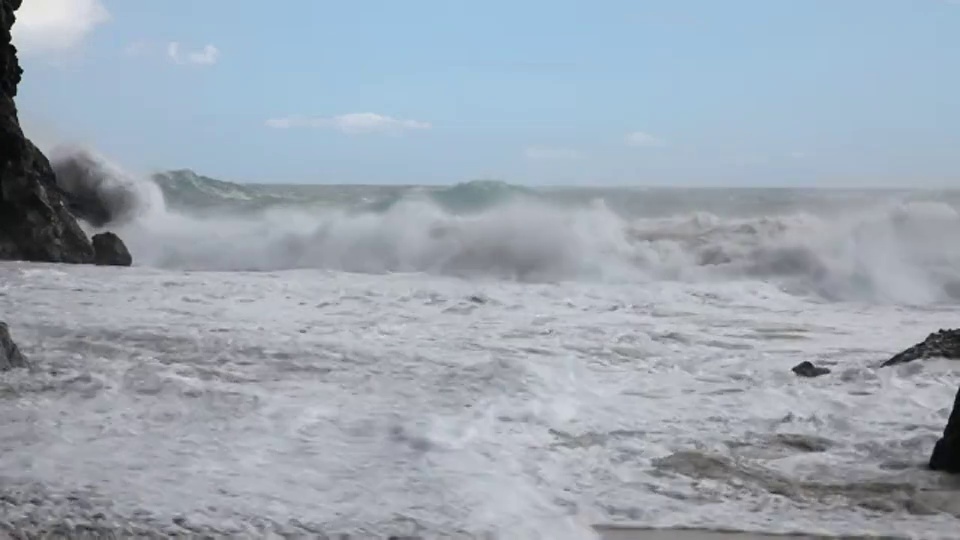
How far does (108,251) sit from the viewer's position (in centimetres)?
1339

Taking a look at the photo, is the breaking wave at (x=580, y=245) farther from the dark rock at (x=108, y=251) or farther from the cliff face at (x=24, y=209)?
the cliff face at (x=24, y=209)

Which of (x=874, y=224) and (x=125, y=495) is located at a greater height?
(x=874, y=224)

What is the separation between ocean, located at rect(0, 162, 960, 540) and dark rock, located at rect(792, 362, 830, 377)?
132 millimetres

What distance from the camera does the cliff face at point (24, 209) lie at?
488 inches

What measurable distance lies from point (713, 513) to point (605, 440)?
995 millimetres

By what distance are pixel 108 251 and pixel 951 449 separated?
11.7 metres

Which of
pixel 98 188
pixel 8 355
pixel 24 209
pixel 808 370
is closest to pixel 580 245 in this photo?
pixel 24 209

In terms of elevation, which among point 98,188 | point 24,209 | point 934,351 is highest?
point 98,188

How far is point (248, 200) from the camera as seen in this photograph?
28406mm

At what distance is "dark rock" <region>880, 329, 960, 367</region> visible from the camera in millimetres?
6145

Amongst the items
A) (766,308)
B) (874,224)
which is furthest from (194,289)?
(874,224)

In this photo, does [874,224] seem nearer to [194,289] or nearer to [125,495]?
[194,289]

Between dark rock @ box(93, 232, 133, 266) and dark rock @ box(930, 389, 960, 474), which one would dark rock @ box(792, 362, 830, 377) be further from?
dark rock @ box(93, 232, 133, 266)

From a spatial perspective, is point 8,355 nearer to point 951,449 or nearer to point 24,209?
point 951,449
